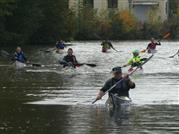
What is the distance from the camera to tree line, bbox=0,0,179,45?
261 feet

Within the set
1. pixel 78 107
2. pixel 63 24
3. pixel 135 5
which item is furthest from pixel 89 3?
pixel 78 107

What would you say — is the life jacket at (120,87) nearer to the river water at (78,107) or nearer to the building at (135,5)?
the river water at (78,107)

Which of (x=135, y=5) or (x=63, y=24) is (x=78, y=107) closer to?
(x=63, y=24)

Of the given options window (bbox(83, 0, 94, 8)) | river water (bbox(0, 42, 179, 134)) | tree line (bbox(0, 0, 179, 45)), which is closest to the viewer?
river water (bbox(0, 42, 179, 134))

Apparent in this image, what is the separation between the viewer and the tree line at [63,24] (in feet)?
261

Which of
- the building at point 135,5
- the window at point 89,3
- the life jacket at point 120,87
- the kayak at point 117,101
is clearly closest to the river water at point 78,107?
the kayak at point 117,101

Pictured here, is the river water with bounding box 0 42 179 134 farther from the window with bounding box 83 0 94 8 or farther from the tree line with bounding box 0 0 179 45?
the window with bounding box 83 0 94 8

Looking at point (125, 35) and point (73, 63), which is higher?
point (73, 63)

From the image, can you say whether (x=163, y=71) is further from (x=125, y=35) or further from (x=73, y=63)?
(x=125, y=35)

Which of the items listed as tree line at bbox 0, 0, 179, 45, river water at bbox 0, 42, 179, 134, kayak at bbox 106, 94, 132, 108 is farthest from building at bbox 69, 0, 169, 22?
kayak at bbox 106, 94, 132, 108

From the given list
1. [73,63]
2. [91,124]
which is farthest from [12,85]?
[91,124]

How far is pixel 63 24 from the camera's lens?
92.5m

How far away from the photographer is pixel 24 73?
3919 centimetres

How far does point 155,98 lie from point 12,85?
321 inches
